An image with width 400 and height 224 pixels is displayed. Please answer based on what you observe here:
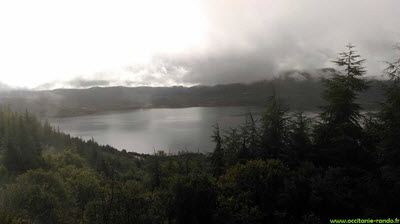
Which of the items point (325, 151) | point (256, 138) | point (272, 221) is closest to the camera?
point (272, 221)

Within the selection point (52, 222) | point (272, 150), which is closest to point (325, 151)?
point (272, 150)

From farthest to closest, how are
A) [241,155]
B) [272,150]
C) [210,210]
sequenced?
[241,155] < [272,150] < [210,210]

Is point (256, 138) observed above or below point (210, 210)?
above

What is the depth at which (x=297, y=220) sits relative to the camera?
54.3 ft

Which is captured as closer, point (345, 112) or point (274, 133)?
point (345, 112)

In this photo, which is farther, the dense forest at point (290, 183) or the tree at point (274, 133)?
the tree at point (274, 133)

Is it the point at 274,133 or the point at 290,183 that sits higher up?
the point at 274,133

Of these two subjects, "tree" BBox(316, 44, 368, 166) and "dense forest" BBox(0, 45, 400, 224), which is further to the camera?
"tree" BBox(316, 44, 368, 166)

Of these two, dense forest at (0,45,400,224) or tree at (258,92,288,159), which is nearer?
dense forest at (0,45,400,224)

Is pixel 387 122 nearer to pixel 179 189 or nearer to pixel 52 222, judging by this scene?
pixel 179 189

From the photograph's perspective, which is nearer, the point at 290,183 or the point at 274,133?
the point at 290,183

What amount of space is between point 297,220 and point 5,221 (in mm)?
16641

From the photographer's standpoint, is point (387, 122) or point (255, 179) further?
point (255, 179)

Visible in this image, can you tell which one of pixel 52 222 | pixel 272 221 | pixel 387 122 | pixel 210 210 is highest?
pixel 387 122
